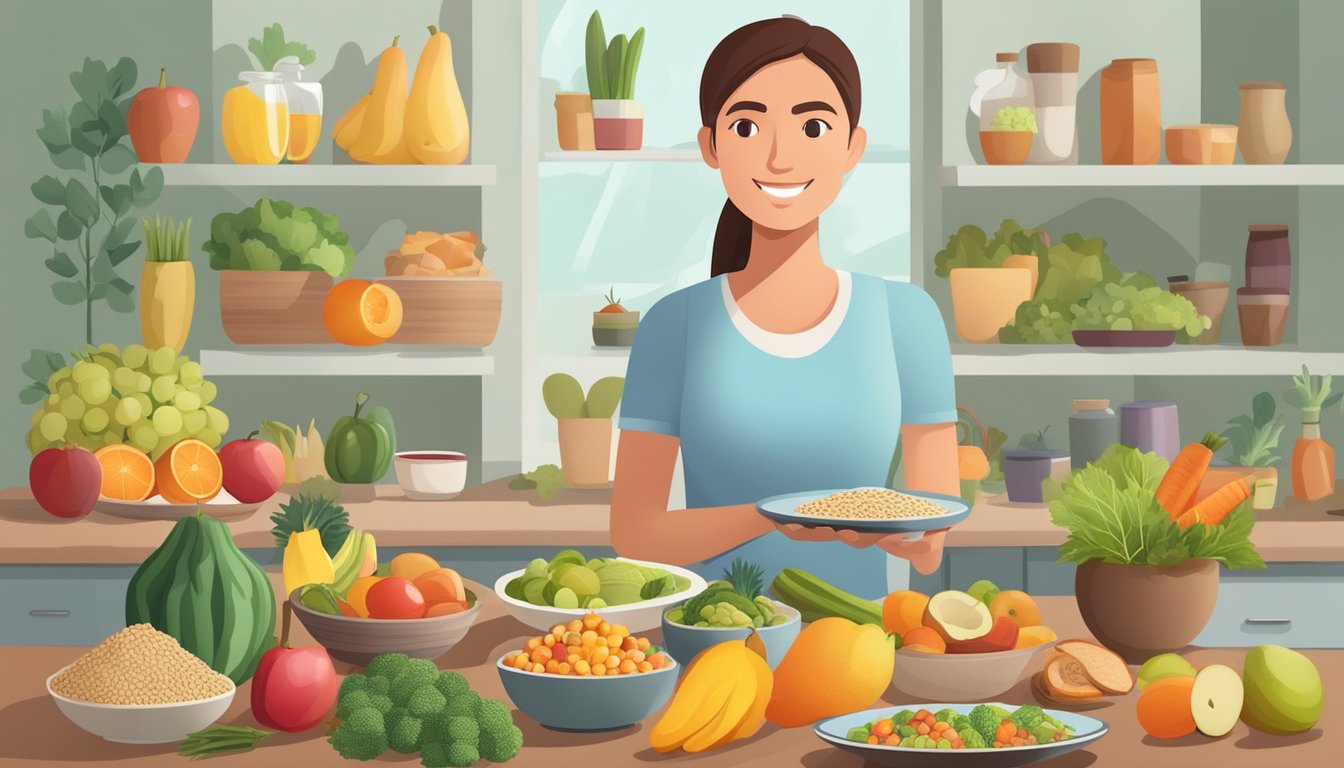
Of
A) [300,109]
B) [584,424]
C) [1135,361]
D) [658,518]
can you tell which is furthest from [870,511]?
[300,109]

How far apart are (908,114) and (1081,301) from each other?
63 centimetres

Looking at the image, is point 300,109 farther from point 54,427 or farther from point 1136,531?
point 1136,531

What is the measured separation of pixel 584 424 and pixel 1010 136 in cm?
117

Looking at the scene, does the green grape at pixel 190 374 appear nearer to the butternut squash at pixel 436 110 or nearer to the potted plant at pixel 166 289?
the potted plant at pixel 166 289

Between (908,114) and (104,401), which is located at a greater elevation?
(908,114)

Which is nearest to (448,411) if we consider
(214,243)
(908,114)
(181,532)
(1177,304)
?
(214,243)

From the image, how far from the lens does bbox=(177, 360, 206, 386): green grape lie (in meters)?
3.56

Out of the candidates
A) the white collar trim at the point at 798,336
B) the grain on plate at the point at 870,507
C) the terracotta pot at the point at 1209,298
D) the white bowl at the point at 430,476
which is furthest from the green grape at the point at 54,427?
the terracotta pot at the point at 1209,298

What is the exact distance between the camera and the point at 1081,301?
3.77 meters

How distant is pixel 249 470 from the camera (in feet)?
11.1

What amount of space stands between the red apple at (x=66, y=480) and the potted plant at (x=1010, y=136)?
2.07 m

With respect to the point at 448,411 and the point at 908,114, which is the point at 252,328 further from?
the point at 908,114

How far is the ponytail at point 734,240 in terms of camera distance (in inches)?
95.2

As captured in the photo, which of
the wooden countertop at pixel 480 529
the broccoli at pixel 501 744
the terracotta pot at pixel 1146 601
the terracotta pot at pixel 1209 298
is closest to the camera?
the broccoli at pixel 501 744
